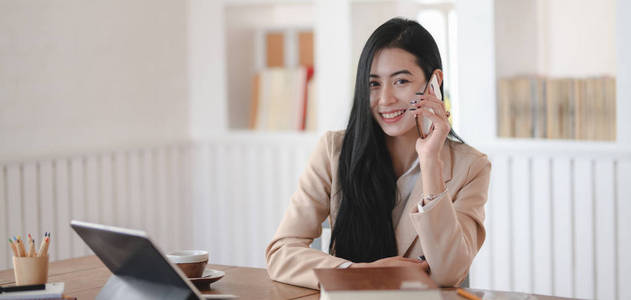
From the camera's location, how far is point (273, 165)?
4.15m

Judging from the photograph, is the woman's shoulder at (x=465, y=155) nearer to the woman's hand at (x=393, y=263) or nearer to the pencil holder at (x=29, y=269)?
the woman's hand at (x=393, y=263)

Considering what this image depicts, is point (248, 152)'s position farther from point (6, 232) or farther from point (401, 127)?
point (401, 127)

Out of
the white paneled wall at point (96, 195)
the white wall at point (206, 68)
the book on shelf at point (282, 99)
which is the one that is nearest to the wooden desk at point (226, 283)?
the white paneled wall at point (96, 195)

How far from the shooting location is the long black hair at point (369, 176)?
2186mm

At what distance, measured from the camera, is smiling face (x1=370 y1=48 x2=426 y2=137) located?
7.20 feet

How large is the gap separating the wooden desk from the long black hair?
1.03 feet

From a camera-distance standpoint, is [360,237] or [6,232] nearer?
A: [360,237]

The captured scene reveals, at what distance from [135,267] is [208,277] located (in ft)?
0.84

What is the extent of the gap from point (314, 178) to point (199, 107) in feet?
7.24

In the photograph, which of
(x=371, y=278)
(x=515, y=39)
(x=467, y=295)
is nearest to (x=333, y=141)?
(x=467, y=295)

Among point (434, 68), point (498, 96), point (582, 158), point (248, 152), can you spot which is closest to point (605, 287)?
point (582, 158)

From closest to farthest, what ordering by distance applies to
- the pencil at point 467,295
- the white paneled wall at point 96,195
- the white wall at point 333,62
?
the pencil at point 467,295
the white paneled wall at point 96,195
the white wall at point 333,62

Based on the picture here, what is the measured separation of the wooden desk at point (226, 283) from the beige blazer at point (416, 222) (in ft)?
0.15

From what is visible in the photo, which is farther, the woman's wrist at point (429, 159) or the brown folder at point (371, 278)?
the woman's wrist at point (429, 159)
